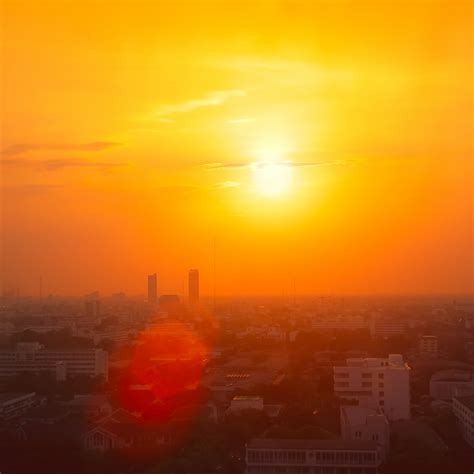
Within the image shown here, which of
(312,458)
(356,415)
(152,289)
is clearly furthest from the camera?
(152,289)

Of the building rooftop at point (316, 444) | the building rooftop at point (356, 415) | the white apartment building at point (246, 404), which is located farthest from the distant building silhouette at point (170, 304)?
the building rooftop at point (316, 444)

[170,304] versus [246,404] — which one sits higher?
[170,304]

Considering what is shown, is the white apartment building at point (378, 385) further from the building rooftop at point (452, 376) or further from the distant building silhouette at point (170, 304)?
the distant building silhouette at point (170, 304)

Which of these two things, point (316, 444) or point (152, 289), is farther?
point (152, 289)

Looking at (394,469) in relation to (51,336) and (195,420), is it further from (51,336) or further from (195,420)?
(51,336)

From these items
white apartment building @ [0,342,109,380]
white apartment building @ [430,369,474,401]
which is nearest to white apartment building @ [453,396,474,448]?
white apartment building @ [430,369,474,401]

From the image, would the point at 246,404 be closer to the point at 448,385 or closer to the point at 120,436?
the point at 120,436

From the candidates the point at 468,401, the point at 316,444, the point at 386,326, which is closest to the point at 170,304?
the point at 386,326
